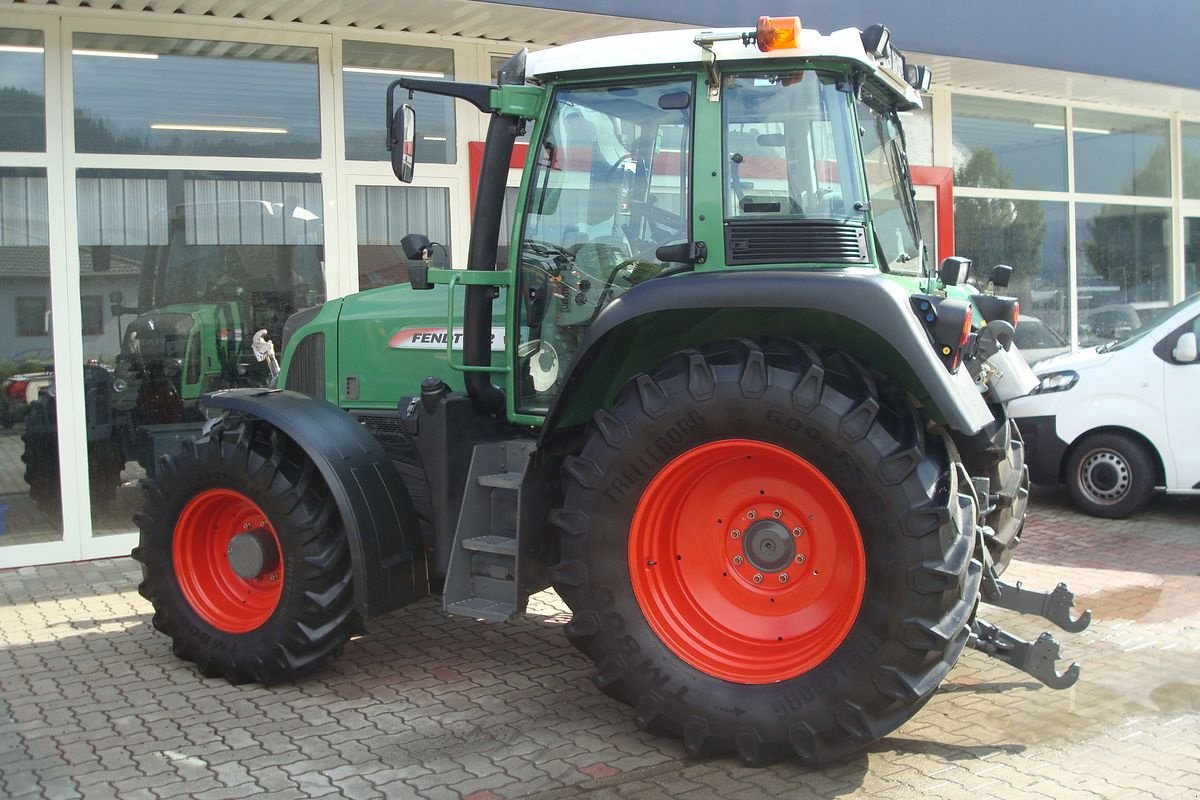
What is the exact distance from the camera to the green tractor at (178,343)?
7930 mm

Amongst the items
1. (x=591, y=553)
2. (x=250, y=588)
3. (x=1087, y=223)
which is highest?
(x=1087, y=223)

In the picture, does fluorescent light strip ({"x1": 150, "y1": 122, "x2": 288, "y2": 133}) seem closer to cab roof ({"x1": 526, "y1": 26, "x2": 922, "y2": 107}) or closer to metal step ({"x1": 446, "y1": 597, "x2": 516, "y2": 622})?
cab roof ({"x1": 526, "y1": 26, "x2": 922, "y2": 107})

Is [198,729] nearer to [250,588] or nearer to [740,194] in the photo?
[250,588]

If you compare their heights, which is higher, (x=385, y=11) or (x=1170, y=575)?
(x=385, y=11)

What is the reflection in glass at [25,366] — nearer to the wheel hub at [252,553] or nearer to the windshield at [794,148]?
the wheel hub at [252,553]

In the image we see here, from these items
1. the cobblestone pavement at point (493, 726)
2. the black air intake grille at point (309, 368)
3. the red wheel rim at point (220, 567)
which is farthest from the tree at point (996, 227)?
the red wheel rim at point (220, 567)

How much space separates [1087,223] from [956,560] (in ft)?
34.9

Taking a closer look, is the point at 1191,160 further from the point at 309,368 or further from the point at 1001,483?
the point at 309,368

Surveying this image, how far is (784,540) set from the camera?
4.11 m

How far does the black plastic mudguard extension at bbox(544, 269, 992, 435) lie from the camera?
371 cm

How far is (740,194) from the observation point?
4.21 m

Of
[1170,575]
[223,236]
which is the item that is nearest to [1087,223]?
[1170,575]

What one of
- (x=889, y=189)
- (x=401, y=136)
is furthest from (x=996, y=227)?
(x=401, y=136)

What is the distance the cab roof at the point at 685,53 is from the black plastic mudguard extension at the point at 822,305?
817mm
